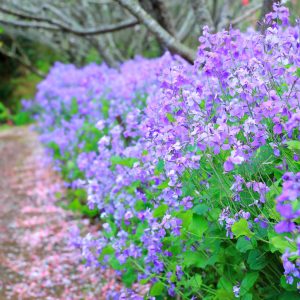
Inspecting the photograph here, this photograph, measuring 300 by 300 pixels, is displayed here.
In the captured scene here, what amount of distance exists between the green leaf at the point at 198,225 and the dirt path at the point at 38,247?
1.83m

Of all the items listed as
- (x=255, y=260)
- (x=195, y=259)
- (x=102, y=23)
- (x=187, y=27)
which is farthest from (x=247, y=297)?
(x=102, y=23)

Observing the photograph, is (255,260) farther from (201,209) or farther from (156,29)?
(156,29)

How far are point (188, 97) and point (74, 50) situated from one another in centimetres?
1102

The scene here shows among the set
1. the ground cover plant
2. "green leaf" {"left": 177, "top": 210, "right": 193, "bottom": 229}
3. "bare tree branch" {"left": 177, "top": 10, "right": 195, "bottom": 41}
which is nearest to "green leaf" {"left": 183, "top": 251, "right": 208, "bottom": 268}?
the ground cover plant

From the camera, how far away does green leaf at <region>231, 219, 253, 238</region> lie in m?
1.98

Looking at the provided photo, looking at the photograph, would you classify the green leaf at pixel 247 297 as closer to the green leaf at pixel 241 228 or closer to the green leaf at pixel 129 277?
the green leaf at pixel 241 228

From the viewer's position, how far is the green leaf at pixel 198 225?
2.29 metres

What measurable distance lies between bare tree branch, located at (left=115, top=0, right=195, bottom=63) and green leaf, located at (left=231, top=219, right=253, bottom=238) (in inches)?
108

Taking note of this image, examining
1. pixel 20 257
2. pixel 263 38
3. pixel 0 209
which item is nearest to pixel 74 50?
pixel 0 209

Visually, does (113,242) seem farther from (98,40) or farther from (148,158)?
(98,40)

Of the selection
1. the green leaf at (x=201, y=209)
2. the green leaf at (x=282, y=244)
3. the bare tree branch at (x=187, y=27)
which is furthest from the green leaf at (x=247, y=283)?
the bare tree branch at (x=187, y=27)

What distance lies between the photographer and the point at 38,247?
5062 mm

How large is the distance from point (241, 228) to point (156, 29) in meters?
2.96

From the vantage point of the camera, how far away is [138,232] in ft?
10.5
